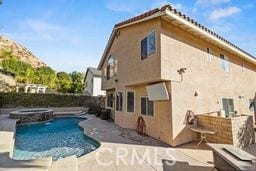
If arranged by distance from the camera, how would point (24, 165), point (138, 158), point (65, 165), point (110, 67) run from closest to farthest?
1. point (24, 165)
2. point (65, 165)
3. point (138, 158)
4. point (110, 67)

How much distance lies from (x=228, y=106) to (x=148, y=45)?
919 centimetres

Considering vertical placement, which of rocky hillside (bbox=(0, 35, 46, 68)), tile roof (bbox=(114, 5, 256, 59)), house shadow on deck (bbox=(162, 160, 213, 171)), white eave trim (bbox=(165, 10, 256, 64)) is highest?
rocky hillside (bbox=(0, 35, 46, 68))

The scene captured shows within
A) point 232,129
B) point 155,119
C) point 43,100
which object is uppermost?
point 43,100

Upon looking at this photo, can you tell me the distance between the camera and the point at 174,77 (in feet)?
33.8

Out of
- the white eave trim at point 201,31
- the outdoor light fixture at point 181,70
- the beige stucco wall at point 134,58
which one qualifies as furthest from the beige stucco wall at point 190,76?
the beige stucco wall at point 134,58

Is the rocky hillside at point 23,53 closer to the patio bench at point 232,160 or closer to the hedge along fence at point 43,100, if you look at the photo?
the hedge along fence at point 43,100

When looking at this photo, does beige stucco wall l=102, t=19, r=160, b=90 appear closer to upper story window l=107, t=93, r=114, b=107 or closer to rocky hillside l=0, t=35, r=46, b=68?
upper story window l=107, t=93, r=114, b=107

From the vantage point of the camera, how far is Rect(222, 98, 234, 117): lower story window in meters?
14.0

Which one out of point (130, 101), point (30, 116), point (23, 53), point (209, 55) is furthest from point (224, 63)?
point (23, 53)

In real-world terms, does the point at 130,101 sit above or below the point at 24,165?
above

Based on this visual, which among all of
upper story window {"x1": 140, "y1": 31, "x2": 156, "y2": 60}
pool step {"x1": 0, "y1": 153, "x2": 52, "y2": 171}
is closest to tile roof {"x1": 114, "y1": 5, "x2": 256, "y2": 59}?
upper story window {"x1": 140, "y1": 31, "x2": 156, "y2": 60}

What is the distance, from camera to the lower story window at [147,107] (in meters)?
12.3

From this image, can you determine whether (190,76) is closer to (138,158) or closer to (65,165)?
(138,158)

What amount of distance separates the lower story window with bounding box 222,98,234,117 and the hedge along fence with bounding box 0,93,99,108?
2326cm
